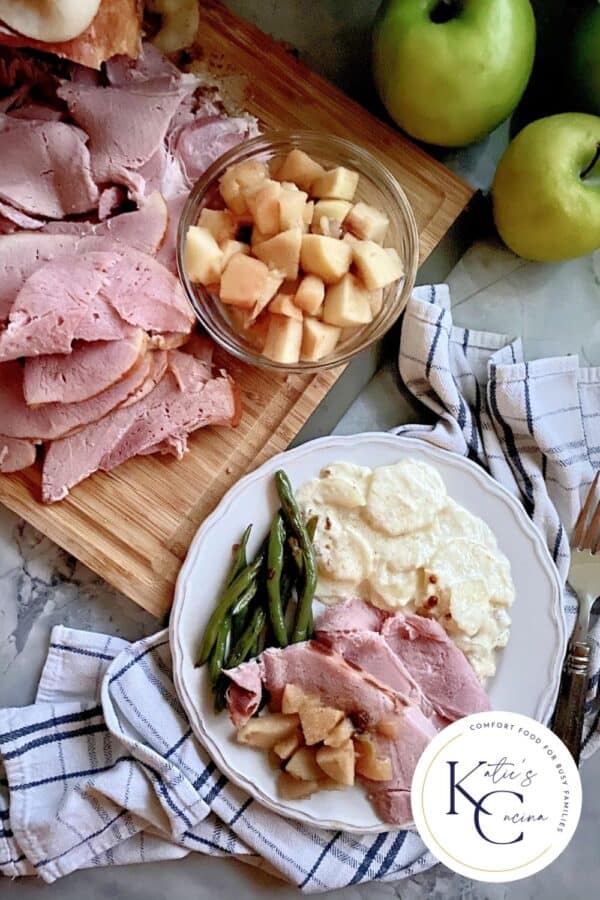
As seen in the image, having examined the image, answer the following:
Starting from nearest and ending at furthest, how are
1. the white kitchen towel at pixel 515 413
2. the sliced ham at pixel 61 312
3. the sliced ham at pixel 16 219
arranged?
the sliced ham at pixel 61 312
the sliced ham at pixel 16 219
the white kitchen towel at pixel 515 413

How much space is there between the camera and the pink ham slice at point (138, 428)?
1684 millimetres

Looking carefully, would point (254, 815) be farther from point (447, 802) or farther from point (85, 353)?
point (85, 353)

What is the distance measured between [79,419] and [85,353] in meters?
0.12

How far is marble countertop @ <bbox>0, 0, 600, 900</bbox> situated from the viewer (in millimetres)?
1762

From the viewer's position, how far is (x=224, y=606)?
5.48 feet

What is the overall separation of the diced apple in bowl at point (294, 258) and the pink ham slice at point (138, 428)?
13cm

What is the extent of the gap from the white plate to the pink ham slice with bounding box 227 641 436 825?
0.20ft

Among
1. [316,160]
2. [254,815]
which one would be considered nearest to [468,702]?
[254,815]

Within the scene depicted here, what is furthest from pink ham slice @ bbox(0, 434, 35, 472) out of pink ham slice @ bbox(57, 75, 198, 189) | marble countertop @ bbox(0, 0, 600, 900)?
pink ham slice @ bbox(57, 75, 198, 189)

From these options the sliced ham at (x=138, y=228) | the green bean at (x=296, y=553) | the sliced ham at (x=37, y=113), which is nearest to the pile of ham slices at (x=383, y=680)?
the green bean at (x=296, y=553)

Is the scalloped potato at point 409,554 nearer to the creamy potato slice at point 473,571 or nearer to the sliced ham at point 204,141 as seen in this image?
the creamy potato slice at point 473,571

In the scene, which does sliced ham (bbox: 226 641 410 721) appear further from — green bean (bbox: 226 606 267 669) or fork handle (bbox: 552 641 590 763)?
fork handle (bbox: 552 641 590 763)

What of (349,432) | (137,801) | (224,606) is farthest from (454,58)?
(137,801)

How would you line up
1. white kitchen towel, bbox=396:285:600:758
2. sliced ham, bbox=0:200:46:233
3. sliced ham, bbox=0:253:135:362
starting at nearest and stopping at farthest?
1. sliced ham, bbox=0:253:135:362
2. sliced ham, bbox=0:200:46:233
3. white kitchen towel, bbox=396:285:600:758
